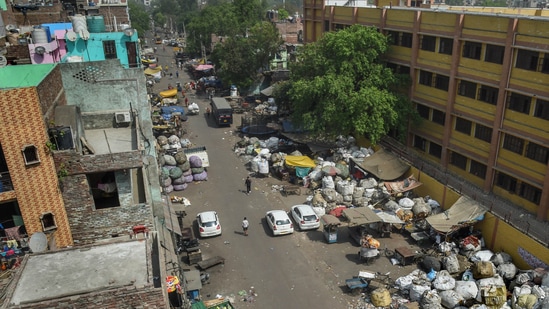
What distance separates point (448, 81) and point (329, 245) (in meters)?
15.1

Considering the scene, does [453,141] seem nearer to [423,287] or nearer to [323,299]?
[423,287]

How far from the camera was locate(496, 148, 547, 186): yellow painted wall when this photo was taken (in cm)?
2384

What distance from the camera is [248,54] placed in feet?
168

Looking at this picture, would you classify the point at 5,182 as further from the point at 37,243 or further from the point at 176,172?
the point at 176,172

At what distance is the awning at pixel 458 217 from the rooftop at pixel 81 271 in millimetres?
15763

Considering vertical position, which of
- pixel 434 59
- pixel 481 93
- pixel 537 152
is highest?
pixel 434 59

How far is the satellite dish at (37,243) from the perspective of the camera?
1180 cm

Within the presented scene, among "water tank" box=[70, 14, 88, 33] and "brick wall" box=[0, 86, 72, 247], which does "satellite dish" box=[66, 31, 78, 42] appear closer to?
"water tank" box=[70, 14, 88, 33]

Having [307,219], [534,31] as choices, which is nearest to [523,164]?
[534,31]

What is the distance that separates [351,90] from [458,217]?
1291 centimetres

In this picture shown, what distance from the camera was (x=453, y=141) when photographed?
29891 mm

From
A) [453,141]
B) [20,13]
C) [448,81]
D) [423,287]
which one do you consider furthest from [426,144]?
[20,13]

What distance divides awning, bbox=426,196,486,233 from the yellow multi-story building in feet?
15.9

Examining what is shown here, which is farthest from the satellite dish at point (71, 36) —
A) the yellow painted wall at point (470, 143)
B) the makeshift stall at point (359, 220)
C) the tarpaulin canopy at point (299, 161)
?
the yellow painted wall at point (470, 143)
